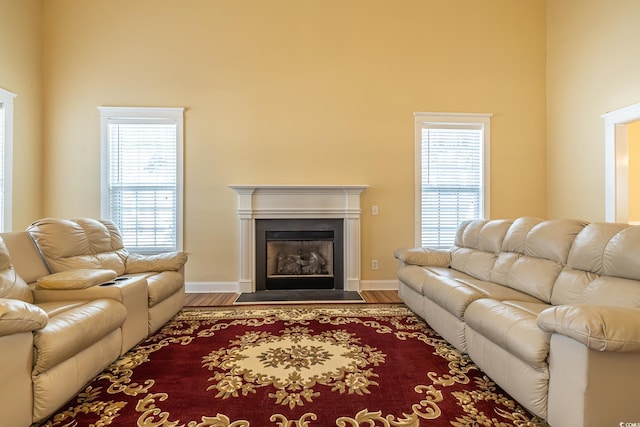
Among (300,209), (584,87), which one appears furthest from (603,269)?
(584,87)

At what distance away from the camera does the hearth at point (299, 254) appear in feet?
14.4

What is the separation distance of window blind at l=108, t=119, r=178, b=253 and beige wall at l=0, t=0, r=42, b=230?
3.02ft

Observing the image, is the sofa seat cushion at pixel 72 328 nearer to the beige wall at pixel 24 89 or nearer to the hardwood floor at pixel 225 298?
the hardwood floor at pixel 225 298

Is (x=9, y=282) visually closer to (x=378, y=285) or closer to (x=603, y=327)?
(x=603, y=327)

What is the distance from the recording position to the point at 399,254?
3633mm

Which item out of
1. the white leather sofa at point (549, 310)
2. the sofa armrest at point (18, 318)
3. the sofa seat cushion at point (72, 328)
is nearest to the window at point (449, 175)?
the white leather sofa at point (549, 310)

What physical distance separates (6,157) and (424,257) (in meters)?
5.17

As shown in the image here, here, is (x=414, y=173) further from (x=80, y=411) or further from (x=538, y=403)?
(x=80, y=411)

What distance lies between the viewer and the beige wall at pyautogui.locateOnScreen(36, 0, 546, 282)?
4.33 metres

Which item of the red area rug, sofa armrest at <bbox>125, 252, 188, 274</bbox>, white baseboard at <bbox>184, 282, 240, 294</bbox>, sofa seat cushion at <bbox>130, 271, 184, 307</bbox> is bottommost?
the red area rug

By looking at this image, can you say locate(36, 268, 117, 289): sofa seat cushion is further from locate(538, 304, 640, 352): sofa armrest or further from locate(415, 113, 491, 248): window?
locate(415, 113, 491, 248): window

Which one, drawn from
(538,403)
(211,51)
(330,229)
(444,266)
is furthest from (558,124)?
(211,51)

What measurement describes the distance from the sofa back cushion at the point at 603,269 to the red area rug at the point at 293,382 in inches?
32.7

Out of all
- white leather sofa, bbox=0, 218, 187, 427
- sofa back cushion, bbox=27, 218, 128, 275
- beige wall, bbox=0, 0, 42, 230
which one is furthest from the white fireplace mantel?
beige wall, bbox=0, 0, 42, 230
